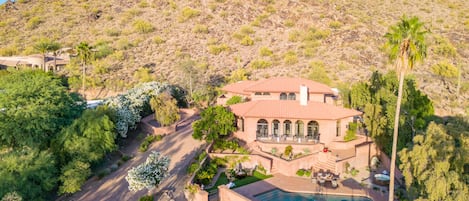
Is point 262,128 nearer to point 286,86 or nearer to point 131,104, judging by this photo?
point 286,86

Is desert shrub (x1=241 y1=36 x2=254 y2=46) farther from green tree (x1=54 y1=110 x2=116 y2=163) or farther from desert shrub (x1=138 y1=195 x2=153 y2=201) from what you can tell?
desert shrub (x1=138 y1=195 x2=153 y2=201)

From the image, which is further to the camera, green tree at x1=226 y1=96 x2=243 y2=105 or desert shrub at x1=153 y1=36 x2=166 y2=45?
desert shrub at x1=153 y1=36 x2=166 y2=45

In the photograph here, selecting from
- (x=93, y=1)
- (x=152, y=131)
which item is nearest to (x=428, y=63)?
(x=152, y=131)

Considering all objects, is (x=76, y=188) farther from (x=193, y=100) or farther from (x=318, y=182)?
(x=193, y=100)

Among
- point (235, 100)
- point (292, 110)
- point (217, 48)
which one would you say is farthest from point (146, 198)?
point (217, 48)

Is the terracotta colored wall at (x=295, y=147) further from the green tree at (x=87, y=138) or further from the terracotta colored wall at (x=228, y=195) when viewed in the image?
the green tree at (x=87, y=138)

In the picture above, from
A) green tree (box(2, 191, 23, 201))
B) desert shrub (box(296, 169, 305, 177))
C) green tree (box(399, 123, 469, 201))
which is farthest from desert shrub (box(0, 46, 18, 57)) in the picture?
green tree (box(399, 123, 469, 201))
